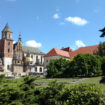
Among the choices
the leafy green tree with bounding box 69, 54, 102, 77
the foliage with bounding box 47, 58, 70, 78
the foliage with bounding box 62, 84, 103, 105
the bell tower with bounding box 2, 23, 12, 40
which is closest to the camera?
the foliage with bounding box 62, 84, 103, 105

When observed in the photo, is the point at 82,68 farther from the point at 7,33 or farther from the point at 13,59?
the point at 7,33

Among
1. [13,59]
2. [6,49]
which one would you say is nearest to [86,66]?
[13,59]

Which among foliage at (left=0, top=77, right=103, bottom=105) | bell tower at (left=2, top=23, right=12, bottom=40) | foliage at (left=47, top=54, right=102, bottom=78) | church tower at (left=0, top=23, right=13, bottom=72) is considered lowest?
foliage at (left=0, top=77, right=103, bottom=105)

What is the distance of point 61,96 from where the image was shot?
329 inches

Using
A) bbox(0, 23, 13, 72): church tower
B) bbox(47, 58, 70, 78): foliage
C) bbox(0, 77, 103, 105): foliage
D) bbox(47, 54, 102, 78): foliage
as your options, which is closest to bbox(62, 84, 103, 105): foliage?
bbox(0, 77, 103, 105): foliage

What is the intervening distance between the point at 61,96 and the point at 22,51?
77864 millimetres

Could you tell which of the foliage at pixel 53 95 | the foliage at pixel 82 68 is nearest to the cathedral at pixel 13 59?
the foliage at pixel 82 68

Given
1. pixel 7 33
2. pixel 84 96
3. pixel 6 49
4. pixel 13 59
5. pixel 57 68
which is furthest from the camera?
pixel 7 33

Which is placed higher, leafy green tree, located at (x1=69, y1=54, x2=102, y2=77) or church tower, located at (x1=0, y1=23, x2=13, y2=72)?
church tower, located at (x1=0, y1=23, x2=13, y2=72)

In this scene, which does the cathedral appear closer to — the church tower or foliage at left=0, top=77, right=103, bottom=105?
the church tower

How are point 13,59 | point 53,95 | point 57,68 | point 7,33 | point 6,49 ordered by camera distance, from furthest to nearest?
point 7,33 < point 13,59 < point 6,49 < point 57,68 < point 53,95

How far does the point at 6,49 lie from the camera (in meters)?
73.7

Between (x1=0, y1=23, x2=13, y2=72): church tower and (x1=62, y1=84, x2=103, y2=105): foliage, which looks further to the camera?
(x1=0, y1=23, x2=13, y2=72): church tower

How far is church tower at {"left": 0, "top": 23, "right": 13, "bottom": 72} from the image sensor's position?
72075 mm
